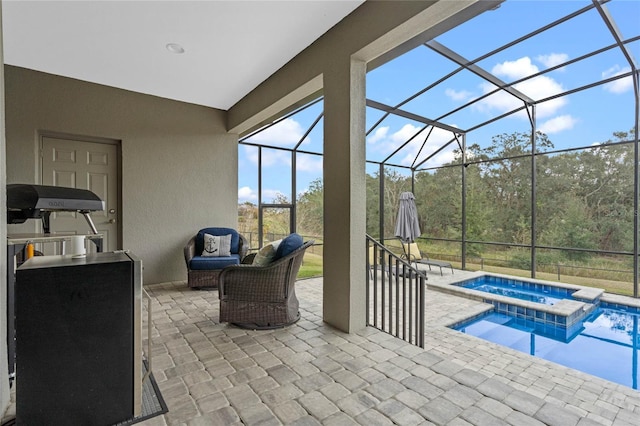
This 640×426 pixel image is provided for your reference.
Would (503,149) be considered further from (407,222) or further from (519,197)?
(407,222)

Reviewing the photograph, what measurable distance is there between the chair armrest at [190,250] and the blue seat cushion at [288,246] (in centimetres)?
204

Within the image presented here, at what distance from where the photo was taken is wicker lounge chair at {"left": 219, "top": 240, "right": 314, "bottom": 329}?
2914 millimetres

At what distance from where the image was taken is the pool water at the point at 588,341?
10.2 ft

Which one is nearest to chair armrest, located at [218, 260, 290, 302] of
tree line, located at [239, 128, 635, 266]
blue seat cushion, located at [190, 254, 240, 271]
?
blue seat cushion, located at [190, 254, 240, 271]

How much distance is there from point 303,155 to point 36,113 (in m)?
4.11

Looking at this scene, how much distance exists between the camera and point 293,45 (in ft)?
10.7

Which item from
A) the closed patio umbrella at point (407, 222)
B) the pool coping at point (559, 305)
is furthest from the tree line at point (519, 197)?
the pool coping at point (559, 305)

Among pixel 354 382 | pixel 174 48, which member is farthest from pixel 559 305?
pixel 174 48

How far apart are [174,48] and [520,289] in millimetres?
7026

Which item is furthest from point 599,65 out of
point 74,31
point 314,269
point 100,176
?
point 100,176

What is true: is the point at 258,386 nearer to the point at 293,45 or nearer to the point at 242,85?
the point at 293,45

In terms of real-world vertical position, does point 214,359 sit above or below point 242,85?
below

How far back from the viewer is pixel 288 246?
2994 mm

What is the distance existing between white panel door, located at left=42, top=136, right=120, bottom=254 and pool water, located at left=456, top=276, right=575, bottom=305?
637 cm
